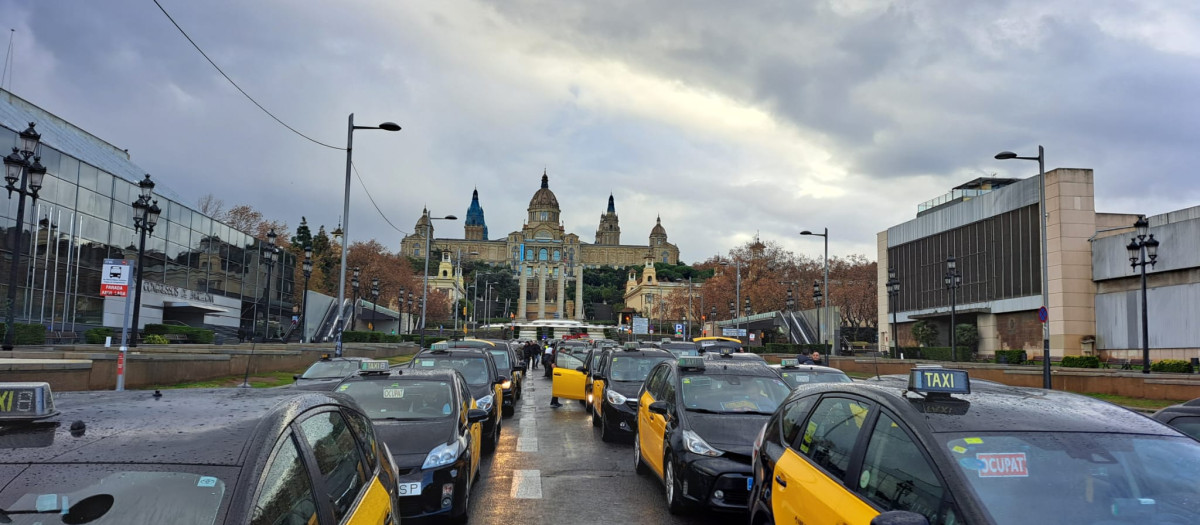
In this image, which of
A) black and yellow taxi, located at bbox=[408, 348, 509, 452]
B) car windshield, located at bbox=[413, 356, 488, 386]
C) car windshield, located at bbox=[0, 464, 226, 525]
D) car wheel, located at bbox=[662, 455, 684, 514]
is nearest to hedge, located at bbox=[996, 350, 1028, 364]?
black and yellow taxi, located at bbox=[408, 348, 509, 452]

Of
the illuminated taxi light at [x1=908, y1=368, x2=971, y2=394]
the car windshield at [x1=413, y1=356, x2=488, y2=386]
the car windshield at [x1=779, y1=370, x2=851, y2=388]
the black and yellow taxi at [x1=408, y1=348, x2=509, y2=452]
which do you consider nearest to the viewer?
the illuminated taxi light at [x1=908, y1=368, x2=971, y2=394]

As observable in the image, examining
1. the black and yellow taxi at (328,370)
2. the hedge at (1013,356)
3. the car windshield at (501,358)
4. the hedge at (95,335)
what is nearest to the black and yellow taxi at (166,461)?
the black and yellow taxi at (328,370)

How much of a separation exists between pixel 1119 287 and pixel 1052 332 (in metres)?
4.44

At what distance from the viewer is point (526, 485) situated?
→ 952cm

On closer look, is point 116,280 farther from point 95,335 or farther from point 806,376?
point 95,335

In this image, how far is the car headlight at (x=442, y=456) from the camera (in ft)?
23.6

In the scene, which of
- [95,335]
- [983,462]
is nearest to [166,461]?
[983,462]

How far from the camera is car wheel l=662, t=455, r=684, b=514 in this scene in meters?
7.77

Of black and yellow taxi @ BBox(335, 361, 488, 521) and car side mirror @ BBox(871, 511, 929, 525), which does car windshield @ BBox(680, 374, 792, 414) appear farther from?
car side mirror @ BBox(871, 511, 929, 525)

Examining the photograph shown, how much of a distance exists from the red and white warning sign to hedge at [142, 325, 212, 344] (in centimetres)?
3738

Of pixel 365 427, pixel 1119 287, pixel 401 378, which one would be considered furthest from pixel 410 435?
pixel 1119 287

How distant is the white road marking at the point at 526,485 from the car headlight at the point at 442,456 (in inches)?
63.1

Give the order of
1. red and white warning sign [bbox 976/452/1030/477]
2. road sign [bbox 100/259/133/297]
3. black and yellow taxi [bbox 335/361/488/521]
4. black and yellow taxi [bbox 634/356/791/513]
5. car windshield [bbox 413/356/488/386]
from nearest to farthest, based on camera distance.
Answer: red and white warning sign [bbox 976/452/1030/477] → black and yellow taxi [bbox 335/361/488/521] → black and yellow taxi [bbox 634/356/791/513] → car windshield [bbox 413/356/488/386] → road sign [bbox 100/259/133/297]

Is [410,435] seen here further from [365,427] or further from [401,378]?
[365,427]
